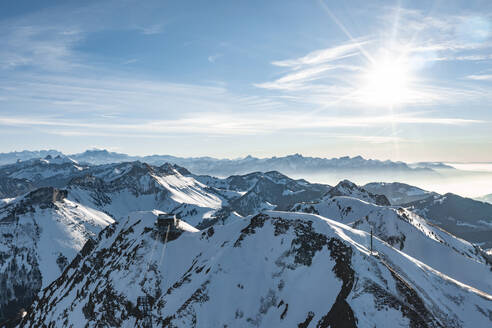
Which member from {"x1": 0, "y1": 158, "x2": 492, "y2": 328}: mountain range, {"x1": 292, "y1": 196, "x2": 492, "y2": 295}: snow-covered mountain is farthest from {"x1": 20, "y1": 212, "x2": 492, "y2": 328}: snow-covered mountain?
{"x1": 292, "y1": 196, "x2": 492, "y2": 295}: snow-covered mountain

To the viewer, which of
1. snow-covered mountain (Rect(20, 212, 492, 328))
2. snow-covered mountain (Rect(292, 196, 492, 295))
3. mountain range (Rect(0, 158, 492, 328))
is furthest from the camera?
snow-covered mountain (Rect(292, 196, 492, 295))

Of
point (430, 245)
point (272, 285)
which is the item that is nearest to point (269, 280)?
point (272, 285)

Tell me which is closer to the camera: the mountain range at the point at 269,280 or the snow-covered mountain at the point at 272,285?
the snow-covered mountain at the point at 272,285

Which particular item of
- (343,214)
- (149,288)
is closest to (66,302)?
(149,288)

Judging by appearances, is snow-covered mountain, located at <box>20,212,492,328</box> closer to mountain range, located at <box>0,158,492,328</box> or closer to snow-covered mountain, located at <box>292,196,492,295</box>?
mountain range, located at <box>0,158,492,328</box>

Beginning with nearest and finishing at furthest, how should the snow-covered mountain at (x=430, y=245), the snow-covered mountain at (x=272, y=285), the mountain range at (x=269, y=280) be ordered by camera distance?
1. the snow-covered mountain at (x=272, y=285)
2. the mountain range at (x=269, y=280)
3. the snow-covered mountain at (x=430, y=245)

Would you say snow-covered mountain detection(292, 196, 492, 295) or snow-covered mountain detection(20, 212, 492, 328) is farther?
snow-covered mountain detection(292, 196, 492, 295)

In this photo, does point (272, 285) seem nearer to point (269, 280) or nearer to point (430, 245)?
point (269, 280)

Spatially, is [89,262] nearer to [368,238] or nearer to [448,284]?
[368,238]

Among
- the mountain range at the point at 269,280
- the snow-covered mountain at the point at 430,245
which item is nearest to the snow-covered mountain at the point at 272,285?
the mountain range at the point at 269,280

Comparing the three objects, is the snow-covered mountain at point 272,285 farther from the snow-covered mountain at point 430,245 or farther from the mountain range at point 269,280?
the snow-covered mountain at point 430,245
